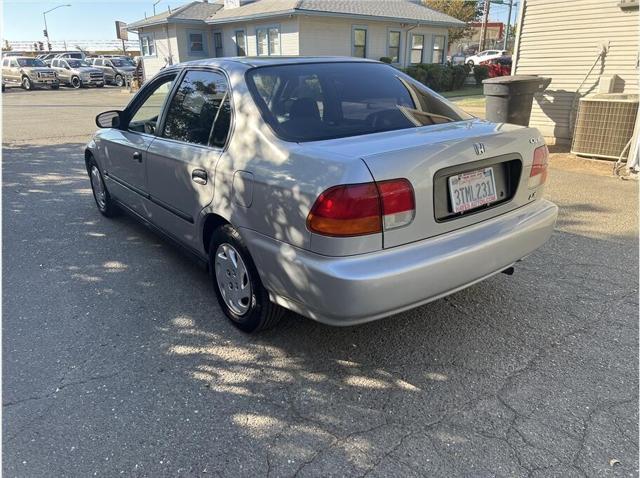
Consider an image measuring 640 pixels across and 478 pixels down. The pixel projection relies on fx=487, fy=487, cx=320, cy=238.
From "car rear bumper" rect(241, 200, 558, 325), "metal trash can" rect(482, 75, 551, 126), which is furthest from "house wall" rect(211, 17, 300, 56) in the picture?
"car rear bumper" rect(241, 200, 558, 325)

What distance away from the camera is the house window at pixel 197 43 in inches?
1030

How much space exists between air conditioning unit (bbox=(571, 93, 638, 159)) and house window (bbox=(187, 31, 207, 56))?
23000mm

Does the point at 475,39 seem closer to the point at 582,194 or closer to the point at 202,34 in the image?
the point at 202,34

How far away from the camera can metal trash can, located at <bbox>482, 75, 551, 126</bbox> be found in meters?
8.55

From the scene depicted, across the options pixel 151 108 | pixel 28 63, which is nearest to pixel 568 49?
pixel 151 108

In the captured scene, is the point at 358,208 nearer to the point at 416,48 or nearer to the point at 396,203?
the point at 396,203

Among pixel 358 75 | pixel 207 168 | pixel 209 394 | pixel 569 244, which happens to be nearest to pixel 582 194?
pixel 569 244

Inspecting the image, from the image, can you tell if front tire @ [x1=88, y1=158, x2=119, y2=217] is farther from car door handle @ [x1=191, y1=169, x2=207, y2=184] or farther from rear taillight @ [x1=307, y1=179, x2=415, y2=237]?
rear taillight @ [x1=307, y1=179, x2=415, y2=237]

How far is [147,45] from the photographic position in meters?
29.1

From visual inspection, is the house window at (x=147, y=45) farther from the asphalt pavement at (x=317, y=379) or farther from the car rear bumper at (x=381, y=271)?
the car rear bumper at (x=381, y=271)

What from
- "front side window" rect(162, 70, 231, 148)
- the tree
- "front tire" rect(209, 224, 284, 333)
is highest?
the tree

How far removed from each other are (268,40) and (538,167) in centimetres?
2211

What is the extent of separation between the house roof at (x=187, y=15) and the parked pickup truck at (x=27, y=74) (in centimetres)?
647

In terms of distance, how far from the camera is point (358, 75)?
337 cm
